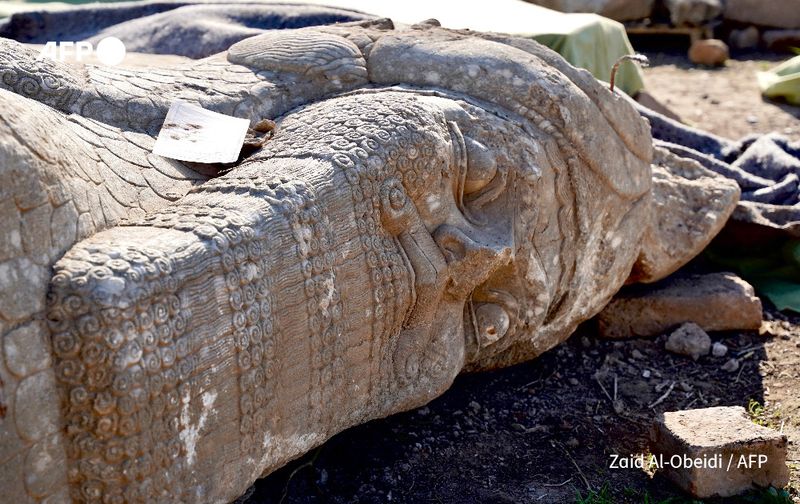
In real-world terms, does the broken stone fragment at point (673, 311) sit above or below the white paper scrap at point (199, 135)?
below

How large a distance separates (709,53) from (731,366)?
199 inches

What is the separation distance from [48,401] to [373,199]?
2.97ft

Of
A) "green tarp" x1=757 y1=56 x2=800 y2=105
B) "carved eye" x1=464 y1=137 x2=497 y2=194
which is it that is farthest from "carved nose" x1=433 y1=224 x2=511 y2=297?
"green tarp" x1=757 y1=56 x2=800 y2=105

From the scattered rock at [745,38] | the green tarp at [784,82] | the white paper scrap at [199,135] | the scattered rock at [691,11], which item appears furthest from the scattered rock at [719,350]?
the scattered rock at [745,38]

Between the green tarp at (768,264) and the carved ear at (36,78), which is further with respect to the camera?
the green tarp at (768,264)

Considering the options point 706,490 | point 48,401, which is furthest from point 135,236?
point 706,490

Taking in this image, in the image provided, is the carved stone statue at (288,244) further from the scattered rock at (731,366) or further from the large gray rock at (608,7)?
the large gray rock at (608,7)

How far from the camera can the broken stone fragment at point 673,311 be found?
3580 mm

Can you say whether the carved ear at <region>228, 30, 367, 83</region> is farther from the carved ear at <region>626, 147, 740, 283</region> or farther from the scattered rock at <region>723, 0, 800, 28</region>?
the scattered rock at <region>723, 0, 800, 28</region>

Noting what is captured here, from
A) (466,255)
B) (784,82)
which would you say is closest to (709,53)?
(784,82)

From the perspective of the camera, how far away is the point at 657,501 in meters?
2.72

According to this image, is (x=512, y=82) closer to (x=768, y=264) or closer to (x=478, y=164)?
(x=478, y=164)

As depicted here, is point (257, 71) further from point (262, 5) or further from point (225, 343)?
point (262, 5)

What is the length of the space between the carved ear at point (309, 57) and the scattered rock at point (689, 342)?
5.04 feet
